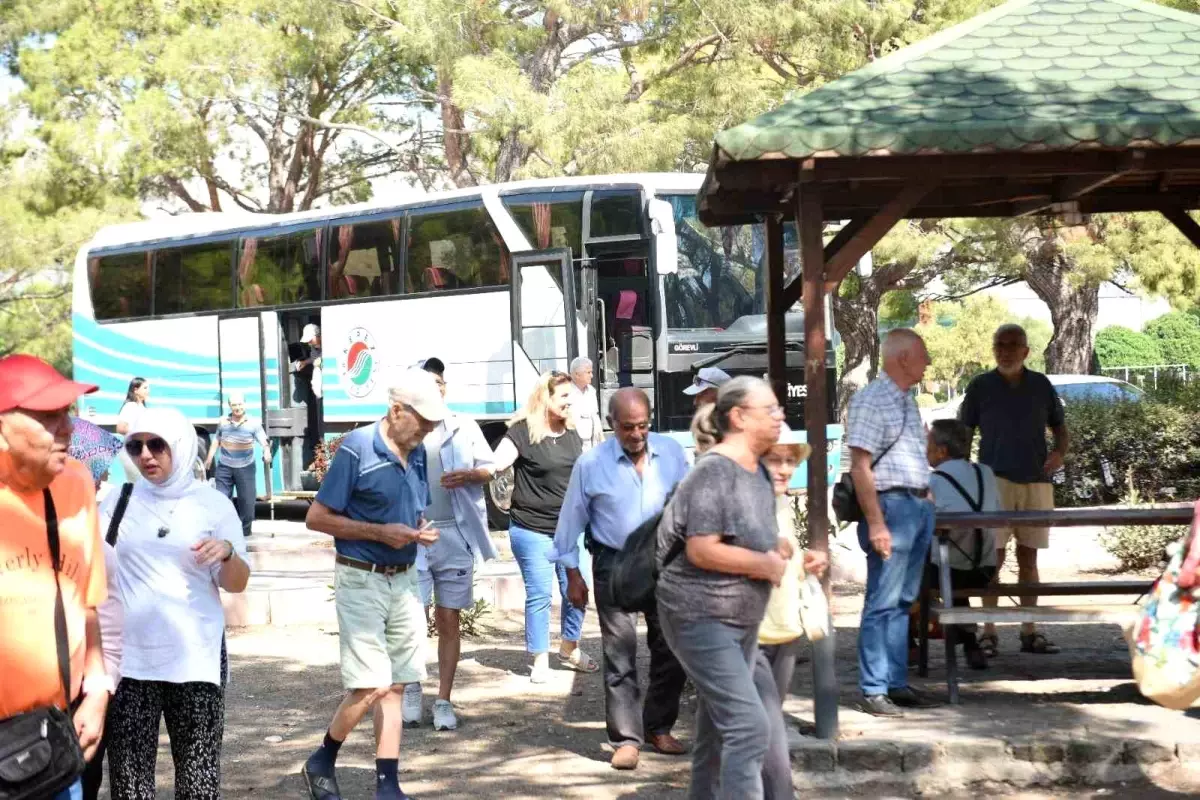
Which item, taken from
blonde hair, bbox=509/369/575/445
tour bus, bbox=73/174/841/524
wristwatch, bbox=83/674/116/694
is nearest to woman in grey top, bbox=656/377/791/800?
wristwatch, bbox=83/674/116/694

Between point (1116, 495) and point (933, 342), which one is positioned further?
point (933, 342)

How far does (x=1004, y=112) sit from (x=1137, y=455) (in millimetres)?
10098

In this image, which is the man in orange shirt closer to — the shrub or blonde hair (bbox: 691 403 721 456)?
blonde hair (bbox: 691 403 721 456)

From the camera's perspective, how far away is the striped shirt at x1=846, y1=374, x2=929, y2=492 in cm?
789

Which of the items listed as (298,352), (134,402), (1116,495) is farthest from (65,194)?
(1116,495)

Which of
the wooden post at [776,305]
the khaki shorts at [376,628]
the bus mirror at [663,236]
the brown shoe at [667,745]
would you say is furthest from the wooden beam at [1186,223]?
the bus mirror at [663,236]

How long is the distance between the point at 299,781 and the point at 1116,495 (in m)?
11.1

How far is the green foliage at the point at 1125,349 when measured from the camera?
2315 inches

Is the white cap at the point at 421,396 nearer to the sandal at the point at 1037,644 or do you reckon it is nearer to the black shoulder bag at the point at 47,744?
the black shoulder bag at the point at 47,744

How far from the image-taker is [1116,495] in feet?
54.1

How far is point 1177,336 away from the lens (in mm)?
61062

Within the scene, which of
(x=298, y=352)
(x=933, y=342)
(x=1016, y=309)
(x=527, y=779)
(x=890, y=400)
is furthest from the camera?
(x=1016, y=309)

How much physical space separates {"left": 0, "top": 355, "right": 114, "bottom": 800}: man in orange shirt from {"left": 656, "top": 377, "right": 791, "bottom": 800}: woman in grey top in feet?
6.54

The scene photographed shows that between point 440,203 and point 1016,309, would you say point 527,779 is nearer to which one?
point 440,203
